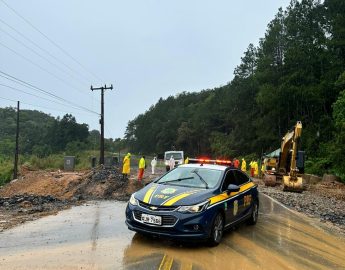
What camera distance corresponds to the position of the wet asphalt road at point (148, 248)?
736 cm

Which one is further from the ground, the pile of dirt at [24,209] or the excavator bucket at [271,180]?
the excavator bucket at [271,180]

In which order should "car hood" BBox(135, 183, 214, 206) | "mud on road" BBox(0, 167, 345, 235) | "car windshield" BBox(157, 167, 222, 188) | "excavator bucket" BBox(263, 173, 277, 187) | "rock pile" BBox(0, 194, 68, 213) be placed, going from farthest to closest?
"excavator bucket" BBox(263, 173, 277, 187)
"rock pile" BBox(0, 194, 68, 213)
"mud on road" BBox(0, 167, 345, 235)
"car windshield" BBox(157, 167, 222, 188)
"car hood" BBox(135, 183, 214, 206)

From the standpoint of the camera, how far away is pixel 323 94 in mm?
54344

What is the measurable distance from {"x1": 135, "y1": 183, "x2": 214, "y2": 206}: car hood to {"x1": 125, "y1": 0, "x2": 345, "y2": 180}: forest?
2719cm

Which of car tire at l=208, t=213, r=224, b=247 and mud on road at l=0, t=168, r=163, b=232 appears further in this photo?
mud on road at l=0, t=168, r=163, b=232

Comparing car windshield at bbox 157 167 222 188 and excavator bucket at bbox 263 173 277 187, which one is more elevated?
car windshield at bbox 157 167 222 188

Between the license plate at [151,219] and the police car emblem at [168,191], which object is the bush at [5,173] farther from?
the license plate at [151,219]

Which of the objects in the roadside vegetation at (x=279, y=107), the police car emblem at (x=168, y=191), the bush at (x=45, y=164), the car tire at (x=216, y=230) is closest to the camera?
the car tire at (x=216, y=230)

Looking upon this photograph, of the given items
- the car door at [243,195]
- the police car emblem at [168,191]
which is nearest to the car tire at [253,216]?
the car door at [243,195]

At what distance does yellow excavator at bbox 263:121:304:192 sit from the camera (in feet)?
75.3

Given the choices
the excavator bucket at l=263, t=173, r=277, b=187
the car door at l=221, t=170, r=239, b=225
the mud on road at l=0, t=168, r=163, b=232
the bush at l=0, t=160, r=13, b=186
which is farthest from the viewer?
the bush at l=0, t=160, r=13, b=186

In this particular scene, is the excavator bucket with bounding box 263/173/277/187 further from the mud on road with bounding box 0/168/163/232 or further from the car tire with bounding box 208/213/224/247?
the car tire with bounding box 208/213/224/247

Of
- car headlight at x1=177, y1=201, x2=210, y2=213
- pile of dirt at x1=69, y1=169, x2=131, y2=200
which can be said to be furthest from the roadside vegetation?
car headlight at x1=177, y1=201, x2=210, y2=213

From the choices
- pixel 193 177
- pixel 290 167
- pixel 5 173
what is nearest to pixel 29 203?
pixel 193 177
